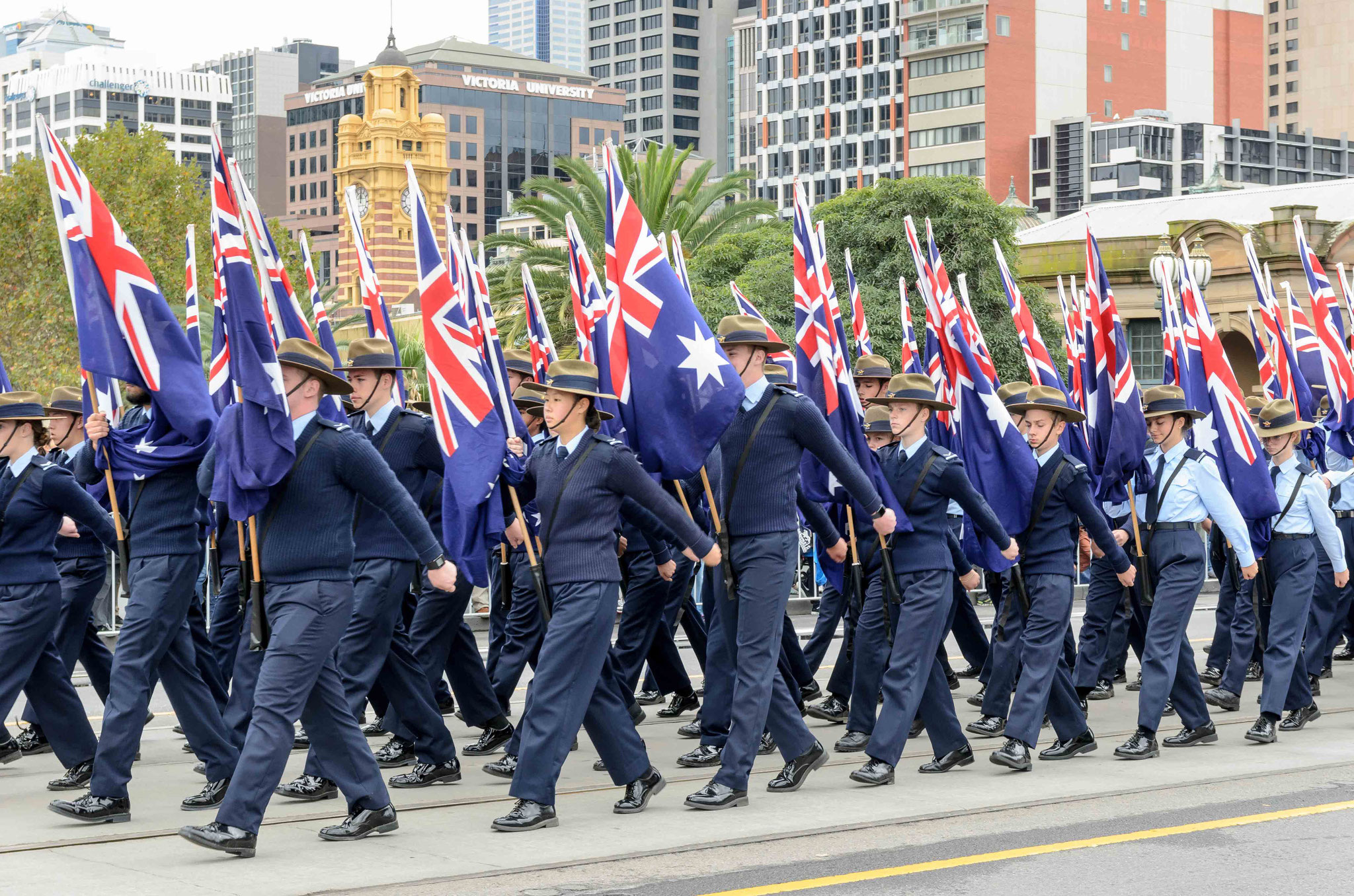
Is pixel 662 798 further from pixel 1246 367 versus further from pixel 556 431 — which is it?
pixel 1246 367

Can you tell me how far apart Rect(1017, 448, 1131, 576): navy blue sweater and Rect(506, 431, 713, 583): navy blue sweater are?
2.49 m

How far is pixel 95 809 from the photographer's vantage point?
26.2ft

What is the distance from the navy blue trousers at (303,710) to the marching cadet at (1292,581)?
5.18 metres

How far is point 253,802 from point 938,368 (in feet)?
24.5

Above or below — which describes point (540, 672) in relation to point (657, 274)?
below

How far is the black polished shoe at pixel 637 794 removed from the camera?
27.2 feet

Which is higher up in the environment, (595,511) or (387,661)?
(595,511)

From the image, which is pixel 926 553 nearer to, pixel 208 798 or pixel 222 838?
pixel 208 798

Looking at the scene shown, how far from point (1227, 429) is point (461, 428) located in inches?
198

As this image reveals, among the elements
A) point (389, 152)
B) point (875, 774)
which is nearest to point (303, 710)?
point (875, 774)

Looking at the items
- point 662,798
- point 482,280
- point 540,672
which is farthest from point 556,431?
point 482,280

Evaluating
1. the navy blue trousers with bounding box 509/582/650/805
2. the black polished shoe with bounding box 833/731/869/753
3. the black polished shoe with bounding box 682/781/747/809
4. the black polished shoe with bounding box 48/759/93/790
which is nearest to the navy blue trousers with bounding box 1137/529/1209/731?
the black polished shoe with bounding box 833/731/869/753

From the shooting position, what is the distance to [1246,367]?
64562 millimetres

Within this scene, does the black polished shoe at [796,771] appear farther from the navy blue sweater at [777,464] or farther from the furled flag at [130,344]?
the furled flag at [130,344]
